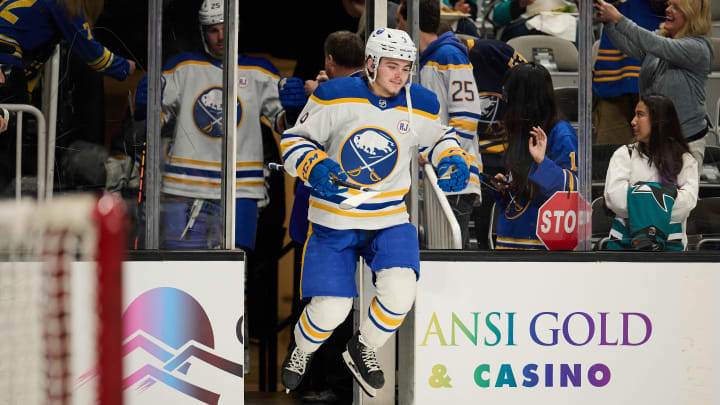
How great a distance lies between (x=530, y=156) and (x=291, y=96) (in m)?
1.07

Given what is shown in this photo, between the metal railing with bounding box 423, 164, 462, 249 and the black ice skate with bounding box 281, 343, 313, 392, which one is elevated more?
the metal railing with bounding box 423, 164, 462, 249

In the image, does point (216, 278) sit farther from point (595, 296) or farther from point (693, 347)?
point (693, 347)

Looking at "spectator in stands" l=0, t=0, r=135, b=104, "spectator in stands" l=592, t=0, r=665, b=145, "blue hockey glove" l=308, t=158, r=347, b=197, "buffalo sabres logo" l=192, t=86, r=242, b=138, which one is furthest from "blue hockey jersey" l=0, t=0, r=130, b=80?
"spectator in stands" l=592, t=0, r=665, b=145

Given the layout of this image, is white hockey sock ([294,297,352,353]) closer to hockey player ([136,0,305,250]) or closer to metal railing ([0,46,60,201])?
hockey player ([136,0,305,250])

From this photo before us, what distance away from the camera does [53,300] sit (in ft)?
7.30

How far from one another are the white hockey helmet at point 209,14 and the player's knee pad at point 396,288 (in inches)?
45.7

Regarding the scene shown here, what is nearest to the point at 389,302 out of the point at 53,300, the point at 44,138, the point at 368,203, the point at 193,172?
the point at 368,203

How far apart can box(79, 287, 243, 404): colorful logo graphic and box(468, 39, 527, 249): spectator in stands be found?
1.25 m

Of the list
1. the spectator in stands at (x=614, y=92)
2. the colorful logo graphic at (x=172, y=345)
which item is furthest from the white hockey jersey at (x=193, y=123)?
the spectator in stands at (x=614, y=92)

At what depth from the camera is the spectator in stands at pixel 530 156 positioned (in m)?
4.37

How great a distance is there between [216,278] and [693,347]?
6.75ft

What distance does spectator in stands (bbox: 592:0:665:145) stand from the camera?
440cm

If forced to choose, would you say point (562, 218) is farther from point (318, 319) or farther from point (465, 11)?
point (318, 319)

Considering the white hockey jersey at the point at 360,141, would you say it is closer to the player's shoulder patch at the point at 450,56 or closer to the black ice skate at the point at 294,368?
the player's shoulder patch at the point at 450,56
